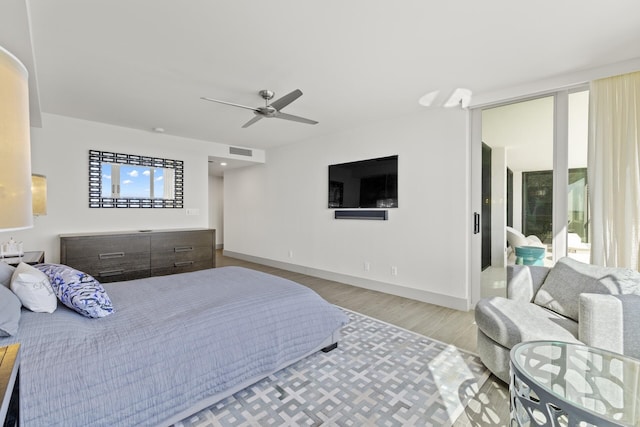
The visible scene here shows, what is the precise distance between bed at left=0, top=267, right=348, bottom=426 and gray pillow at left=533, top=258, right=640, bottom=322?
171cm

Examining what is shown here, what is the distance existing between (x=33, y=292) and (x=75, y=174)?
325 centimetres

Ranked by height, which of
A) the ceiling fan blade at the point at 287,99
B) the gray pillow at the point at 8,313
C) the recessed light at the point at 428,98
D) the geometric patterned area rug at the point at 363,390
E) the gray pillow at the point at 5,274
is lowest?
the geometric patterned area rug at the point at 363,390

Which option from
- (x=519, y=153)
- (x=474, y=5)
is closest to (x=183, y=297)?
(x=474, y=5)

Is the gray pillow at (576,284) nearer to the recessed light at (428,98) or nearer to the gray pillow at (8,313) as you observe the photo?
the recessed light at (428,98)

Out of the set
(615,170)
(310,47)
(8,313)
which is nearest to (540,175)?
(615,170)

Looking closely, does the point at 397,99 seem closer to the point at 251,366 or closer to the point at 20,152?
the point at 251,366

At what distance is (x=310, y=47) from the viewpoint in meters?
2.44

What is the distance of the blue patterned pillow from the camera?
1.77m

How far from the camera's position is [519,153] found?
3.43 m

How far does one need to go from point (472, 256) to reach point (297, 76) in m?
2.95

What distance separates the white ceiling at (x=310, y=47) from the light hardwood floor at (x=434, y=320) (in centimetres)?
257

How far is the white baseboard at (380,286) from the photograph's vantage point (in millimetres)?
3713

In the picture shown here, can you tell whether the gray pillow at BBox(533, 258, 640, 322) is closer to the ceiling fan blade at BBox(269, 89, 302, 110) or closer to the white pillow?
the ceiling fan blade at BBox(269, 89, 302, 110)

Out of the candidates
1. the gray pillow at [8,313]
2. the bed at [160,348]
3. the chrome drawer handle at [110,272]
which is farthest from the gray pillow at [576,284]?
the chrome drawer handle at [110,272]
